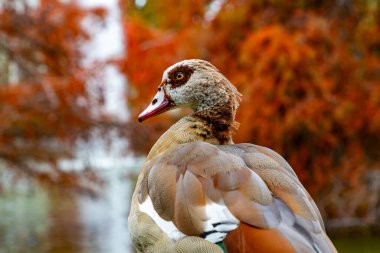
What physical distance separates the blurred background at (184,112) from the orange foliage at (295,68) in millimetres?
15

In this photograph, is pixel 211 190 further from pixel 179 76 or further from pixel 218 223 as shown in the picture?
pixel 179 76

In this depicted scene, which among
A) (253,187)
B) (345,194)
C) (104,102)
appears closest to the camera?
(253,187)

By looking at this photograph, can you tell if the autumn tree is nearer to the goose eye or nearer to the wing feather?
the goose eye

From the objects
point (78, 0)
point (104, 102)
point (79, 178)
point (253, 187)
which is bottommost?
point (253, 187)

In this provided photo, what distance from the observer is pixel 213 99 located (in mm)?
3777

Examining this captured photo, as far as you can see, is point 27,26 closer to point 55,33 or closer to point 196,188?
point 55,33

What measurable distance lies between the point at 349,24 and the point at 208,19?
170cm

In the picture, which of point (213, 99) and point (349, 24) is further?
point (349, 24)

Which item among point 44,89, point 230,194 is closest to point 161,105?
point 230,194

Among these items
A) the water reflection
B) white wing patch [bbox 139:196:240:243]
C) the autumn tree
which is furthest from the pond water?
white wing patch [bbox 139:196:240:243]

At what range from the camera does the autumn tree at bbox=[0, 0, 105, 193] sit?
925cm

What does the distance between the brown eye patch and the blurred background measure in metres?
5.19

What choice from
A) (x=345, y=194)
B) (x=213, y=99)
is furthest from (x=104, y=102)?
(x=213, y=99)

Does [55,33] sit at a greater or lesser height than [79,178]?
greater
